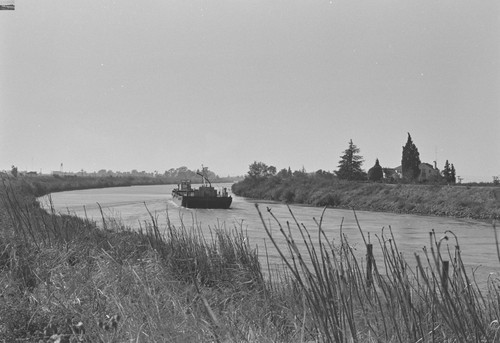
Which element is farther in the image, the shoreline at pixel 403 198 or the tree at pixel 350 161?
the tree at pixel 350 161

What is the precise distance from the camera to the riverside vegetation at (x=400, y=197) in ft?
142

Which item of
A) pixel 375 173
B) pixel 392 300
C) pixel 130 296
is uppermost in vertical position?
pixel 375 173

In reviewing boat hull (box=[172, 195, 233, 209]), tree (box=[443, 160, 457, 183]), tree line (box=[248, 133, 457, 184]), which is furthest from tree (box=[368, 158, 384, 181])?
boat hull (box=[172, 195, 233, 209])

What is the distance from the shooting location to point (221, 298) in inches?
339

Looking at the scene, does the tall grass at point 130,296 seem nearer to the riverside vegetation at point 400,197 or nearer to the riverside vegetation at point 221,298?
the riverside vegetation at point 221,298

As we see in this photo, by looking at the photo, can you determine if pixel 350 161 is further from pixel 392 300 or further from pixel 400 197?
pixel 392 300

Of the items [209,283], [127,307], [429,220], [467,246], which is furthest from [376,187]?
[127,307]

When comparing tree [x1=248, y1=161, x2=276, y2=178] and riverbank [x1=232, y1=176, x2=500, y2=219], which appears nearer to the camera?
riverbank [x1=232, y1=176, x2=500, y2=219]

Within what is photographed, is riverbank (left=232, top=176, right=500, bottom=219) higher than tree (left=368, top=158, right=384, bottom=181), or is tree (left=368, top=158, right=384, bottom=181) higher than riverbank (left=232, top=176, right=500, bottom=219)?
tree (left=368, top=158, right=384, bottom=181)

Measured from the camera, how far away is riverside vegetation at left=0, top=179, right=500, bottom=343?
4.16 meters

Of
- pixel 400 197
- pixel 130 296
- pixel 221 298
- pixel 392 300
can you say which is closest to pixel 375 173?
pixel 400 197

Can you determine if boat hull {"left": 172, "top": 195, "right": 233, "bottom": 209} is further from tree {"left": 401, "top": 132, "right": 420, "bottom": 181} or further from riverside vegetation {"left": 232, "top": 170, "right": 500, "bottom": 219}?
tree {"left": 401, "top": 132, "right": 420, "bottom": 181}

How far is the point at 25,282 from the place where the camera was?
7.30 meters

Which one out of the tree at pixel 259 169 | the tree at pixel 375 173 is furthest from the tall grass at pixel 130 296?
the tree at pixel 259 169
